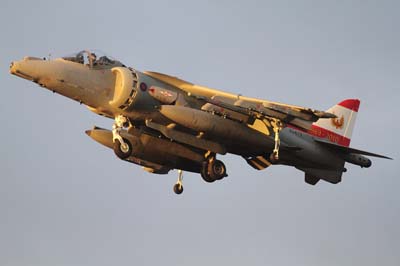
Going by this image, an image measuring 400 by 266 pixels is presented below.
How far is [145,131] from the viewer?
26094 mm

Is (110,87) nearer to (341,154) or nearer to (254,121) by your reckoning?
(254,121)

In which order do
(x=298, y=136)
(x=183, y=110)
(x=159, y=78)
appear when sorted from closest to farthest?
1. (x=183, y=110)
2. (x=159, y=78)
3. (x=298, y=136)

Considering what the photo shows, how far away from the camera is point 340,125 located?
2872 cm

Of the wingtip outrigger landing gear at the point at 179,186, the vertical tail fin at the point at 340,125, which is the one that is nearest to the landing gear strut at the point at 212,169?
the wingtip outrigger landing gear at the point at 179,186

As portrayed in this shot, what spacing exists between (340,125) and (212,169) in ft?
17.9

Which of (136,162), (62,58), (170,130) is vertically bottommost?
(136,162)

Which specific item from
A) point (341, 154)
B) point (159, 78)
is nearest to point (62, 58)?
point (159, 78)

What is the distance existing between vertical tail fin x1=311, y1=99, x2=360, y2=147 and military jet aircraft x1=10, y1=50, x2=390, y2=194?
79cm

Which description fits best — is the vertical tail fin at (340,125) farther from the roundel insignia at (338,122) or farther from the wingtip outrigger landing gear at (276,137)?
the wingtip outrigger landing gear at (276,137)

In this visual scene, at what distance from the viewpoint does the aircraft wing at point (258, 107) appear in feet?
79.6

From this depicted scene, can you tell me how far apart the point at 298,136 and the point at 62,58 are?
802 centimetres

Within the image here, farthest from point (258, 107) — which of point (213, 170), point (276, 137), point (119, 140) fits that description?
point (119, 140)

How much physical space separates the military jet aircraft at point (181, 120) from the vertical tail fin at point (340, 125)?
792mm

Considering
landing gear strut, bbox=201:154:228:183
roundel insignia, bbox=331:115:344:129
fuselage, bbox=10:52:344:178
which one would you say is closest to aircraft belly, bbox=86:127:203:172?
landing gear strut, bbox=201:154:228:183
